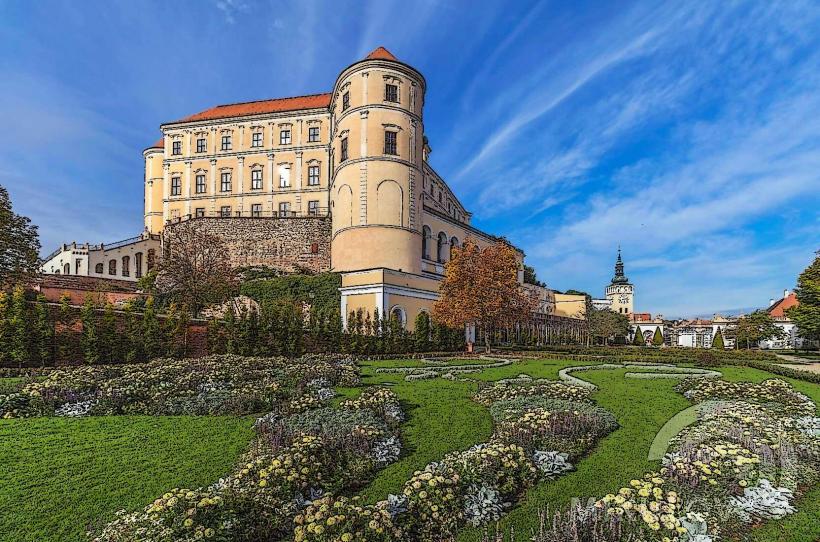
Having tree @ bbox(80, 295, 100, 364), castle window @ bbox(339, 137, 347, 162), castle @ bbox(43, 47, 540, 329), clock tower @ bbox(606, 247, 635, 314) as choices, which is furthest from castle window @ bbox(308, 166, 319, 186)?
clock tower @ bbox(606, 247, 635, 314)

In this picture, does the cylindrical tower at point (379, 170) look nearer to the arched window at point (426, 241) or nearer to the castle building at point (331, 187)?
the castle building at point (331, 187)

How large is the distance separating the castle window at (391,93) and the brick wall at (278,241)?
11.7m

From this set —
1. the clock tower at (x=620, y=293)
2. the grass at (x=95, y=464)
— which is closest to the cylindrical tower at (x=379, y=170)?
the grass at (x=95, y=464)

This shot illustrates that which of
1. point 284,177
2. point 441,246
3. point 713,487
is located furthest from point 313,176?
point 713,487

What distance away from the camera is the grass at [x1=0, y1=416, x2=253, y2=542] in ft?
17.9

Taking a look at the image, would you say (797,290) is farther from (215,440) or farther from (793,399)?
(215,440)

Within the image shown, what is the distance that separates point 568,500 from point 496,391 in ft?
20.0

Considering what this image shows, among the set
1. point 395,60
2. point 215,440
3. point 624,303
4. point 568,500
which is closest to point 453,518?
point 568,500

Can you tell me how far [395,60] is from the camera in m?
36.4

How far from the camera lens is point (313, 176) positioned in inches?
1841

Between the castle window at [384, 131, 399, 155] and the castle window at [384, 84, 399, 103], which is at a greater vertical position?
the castle window at [384, 84, 399, 103]

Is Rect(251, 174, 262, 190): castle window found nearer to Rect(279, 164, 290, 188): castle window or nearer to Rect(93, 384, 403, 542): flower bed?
Rect(279, 164, 290, 188): castle window

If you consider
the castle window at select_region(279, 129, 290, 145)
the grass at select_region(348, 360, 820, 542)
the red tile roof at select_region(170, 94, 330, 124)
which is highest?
the red tile roof at select_region(170, 94, 330, 124)

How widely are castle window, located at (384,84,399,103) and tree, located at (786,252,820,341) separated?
3164 cm
